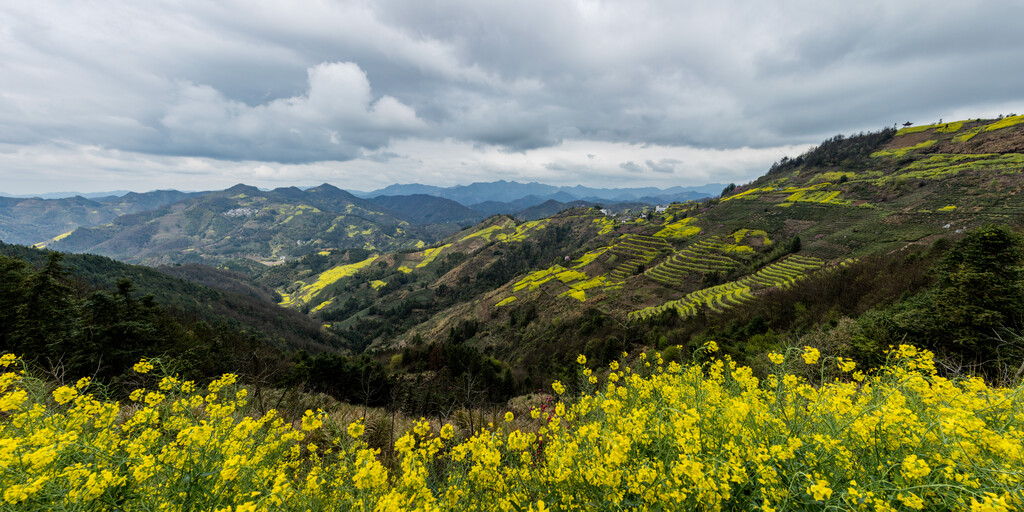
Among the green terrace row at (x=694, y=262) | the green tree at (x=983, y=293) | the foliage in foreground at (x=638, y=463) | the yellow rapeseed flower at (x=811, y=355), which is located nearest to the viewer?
the foliage in foreground at (x=638, y=463)

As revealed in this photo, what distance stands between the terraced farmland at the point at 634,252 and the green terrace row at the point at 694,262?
5659mm

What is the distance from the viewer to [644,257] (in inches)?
2876

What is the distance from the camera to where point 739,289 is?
141 ft

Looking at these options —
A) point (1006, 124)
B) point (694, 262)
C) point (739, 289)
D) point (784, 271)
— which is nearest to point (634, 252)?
point (694, 262)

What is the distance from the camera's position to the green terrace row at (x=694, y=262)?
2208 inches

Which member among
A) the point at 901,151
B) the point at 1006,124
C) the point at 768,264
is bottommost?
the point at 768,264

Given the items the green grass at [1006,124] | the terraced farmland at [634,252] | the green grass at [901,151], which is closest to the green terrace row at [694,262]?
the terraced farmland at [634,252]

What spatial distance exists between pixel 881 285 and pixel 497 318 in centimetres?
5949

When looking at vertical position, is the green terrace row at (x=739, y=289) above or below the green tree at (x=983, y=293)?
below

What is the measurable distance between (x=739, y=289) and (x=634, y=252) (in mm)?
35172

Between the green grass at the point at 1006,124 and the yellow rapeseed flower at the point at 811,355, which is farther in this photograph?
the green grass at the point at 1006,124

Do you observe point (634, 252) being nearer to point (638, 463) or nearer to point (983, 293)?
point (983, 293)

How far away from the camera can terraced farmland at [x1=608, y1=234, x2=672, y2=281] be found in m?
68.5

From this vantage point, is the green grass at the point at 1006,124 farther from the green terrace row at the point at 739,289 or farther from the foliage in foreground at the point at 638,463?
the foliage in foreground at the point at 638,463
